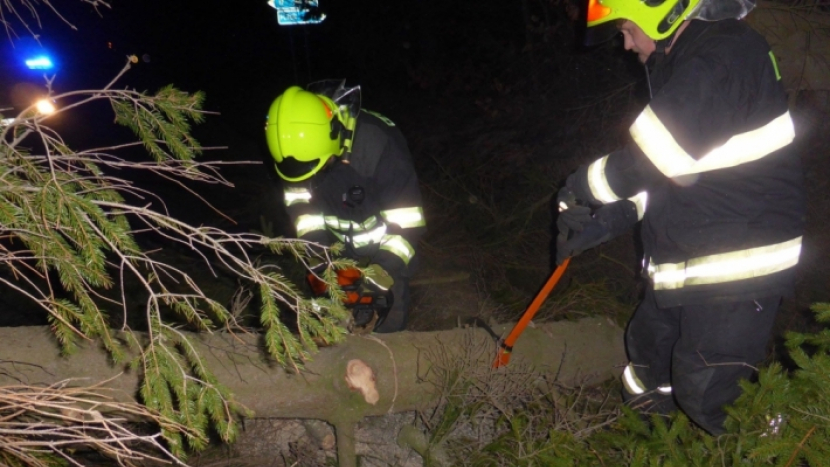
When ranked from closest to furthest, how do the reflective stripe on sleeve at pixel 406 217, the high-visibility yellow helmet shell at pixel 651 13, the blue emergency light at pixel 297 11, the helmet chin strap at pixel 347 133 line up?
the high-visibility yellow helmet shell at pixel 651 13 → the helmet chin strap at pixel 347 133 → the reflective stripe on sleeve at pixel 406 217 → the blue emergency light at pixel 297 11

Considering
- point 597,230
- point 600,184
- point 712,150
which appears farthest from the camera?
point 597,230

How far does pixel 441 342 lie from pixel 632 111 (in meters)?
3.39

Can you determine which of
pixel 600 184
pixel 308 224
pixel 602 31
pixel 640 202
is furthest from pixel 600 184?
pixel 308 224

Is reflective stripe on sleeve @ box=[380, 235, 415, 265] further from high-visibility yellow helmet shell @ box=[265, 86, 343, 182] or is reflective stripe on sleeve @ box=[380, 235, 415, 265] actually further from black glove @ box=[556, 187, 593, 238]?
black glove @ box=[556, 187, 593, 238]

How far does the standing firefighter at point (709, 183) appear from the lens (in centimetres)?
190

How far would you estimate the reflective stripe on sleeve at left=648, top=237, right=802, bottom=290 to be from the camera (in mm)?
2059

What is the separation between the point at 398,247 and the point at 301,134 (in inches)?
30.2

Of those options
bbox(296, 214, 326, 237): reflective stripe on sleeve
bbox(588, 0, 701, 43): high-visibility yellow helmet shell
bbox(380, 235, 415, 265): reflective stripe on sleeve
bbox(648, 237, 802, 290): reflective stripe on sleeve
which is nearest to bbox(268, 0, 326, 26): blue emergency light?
bbox(296, 214, 326, 237): reflective stripe on sleeve

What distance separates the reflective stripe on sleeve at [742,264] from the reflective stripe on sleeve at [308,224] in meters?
1.85

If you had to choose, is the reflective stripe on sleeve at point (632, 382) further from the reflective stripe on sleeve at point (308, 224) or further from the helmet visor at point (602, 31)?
the reflective stripe on sleeve at point (308, 224)

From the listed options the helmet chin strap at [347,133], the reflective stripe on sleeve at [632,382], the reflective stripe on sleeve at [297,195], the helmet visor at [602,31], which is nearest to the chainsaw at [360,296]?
the reflective stripe on sleeve at [297,195]

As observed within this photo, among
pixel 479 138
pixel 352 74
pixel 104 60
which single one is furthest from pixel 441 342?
pixel 104 60

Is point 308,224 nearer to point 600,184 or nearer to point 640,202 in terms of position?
point 600,184

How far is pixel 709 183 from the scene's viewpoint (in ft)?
6.74
